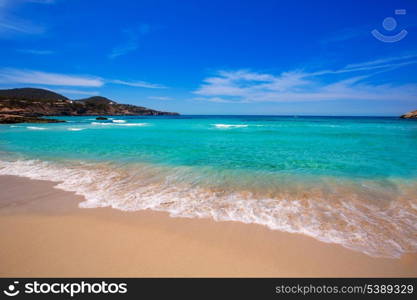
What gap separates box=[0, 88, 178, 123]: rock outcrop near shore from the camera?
2426 inches

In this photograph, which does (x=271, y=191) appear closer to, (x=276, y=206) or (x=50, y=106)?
(x=276, y=206)

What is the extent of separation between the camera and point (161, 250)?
3.32 meters

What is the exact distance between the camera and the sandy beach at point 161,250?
2896 millimetres

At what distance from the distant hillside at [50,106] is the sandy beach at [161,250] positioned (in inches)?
2865

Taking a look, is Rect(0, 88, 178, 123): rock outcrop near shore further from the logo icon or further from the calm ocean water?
the logo icon

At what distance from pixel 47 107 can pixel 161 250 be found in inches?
4543

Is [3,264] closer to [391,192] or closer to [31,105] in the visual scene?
[391,192]

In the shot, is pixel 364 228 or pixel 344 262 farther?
pixel 364 228

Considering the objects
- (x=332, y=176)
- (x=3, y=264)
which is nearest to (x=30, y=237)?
(x=3, y=264)

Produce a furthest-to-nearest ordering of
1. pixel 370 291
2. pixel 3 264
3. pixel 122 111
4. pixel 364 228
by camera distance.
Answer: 1. pixel 122 111
2. pixel 364 228
3. pixel 3 264
4. pixel 370 291

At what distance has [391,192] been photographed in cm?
614

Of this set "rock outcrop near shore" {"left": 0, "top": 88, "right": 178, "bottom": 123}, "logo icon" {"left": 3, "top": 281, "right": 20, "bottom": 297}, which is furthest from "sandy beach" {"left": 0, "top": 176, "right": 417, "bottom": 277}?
"rock outcrop near shore" {"left": 0, "top": 88, "right": 178, "bottom": 123}

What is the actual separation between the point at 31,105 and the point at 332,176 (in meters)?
108

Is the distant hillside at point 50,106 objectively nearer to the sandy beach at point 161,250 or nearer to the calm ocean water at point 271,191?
the calm ocean water at point 271,191
